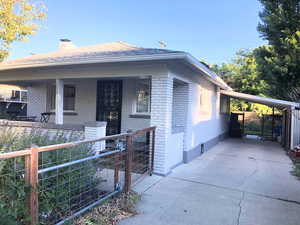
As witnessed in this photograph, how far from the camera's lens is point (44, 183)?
2959mm

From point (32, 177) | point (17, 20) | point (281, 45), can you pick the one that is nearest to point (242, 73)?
point (281, 45)

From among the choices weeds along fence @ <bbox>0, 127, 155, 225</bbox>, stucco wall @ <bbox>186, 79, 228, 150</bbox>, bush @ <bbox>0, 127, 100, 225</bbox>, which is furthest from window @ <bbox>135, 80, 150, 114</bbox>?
bush @ <bbox>0, 127, 100, 225</bbox>

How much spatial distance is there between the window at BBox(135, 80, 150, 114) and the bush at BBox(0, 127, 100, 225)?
4.02 meters

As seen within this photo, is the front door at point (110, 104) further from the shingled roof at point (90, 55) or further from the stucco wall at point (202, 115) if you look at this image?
the stucco wall at point (202, 115)

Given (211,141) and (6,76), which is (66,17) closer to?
(6,76)

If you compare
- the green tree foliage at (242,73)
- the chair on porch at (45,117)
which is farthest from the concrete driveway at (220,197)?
the green tree foliage at (242,73)

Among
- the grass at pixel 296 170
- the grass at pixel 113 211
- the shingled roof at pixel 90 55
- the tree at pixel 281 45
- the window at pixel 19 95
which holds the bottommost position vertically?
the grass at pixel 296 170

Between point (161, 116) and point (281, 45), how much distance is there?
9.50m

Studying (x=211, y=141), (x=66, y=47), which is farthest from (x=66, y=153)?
(x=66, y=47)

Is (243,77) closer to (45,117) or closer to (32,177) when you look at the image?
(45,117)

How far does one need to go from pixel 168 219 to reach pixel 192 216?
0.41m

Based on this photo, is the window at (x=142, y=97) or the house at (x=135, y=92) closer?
the house at (x=135, y=92)

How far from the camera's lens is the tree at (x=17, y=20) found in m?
8.96

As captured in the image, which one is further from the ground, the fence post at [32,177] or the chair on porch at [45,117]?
the chair on porch at [45,117]
